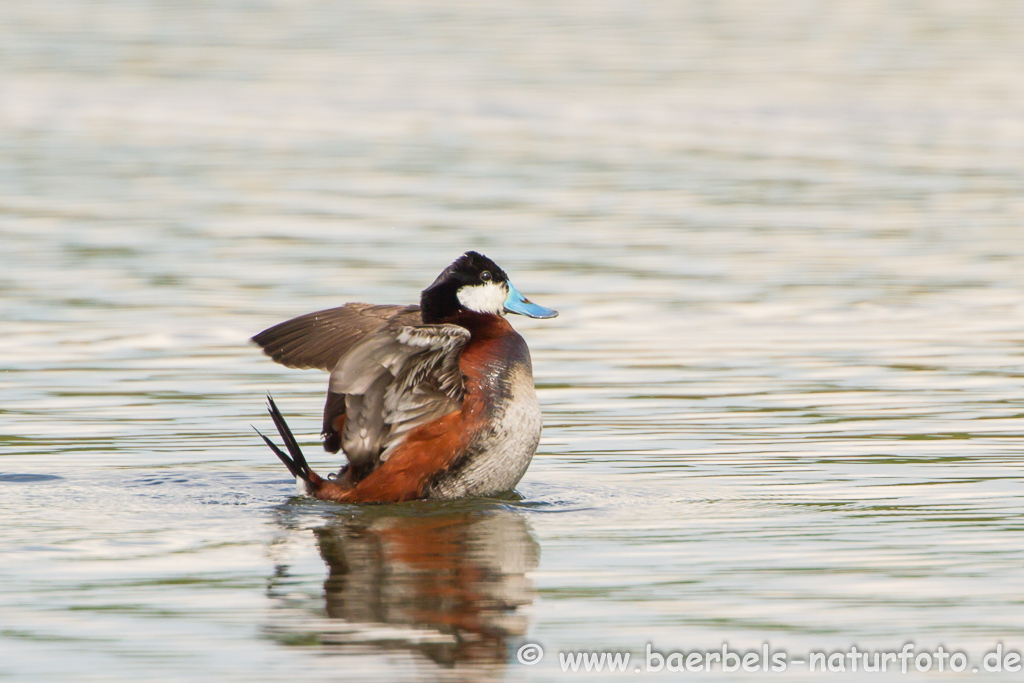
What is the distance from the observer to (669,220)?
47.0 feet

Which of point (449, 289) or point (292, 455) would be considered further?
point (449, 289)

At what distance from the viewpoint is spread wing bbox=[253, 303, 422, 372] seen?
7223mm

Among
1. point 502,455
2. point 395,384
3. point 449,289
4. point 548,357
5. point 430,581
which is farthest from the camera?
point 548,357

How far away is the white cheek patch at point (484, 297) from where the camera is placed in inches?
289

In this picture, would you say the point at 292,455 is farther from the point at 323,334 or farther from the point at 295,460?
the point at 323,334

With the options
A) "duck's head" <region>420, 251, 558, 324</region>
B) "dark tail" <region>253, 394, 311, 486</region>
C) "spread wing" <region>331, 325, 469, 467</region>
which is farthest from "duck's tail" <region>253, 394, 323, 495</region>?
"duck's head" <region>420, 251, 558, 324</region>

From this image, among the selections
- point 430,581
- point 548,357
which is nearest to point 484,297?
point 430,581

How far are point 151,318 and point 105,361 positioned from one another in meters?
1.18

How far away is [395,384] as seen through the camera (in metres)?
7.00

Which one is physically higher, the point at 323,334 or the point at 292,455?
the point at 323,334

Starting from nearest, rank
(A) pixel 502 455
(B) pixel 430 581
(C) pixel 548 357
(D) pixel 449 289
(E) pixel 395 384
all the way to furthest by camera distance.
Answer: (B) pixel 430 581
(E) pixel 395 384
(A) pixel 502 455
(D) pixel 449 289
(C) pixel 548 357

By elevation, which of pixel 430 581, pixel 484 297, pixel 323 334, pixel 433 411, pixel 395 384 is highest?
pixel 484 297

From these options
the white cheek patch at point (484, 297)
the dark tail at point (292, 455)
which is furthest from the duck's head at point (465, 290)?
the dark tail at point (292, 455)

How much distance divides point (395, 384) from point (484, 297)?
0.61 m
